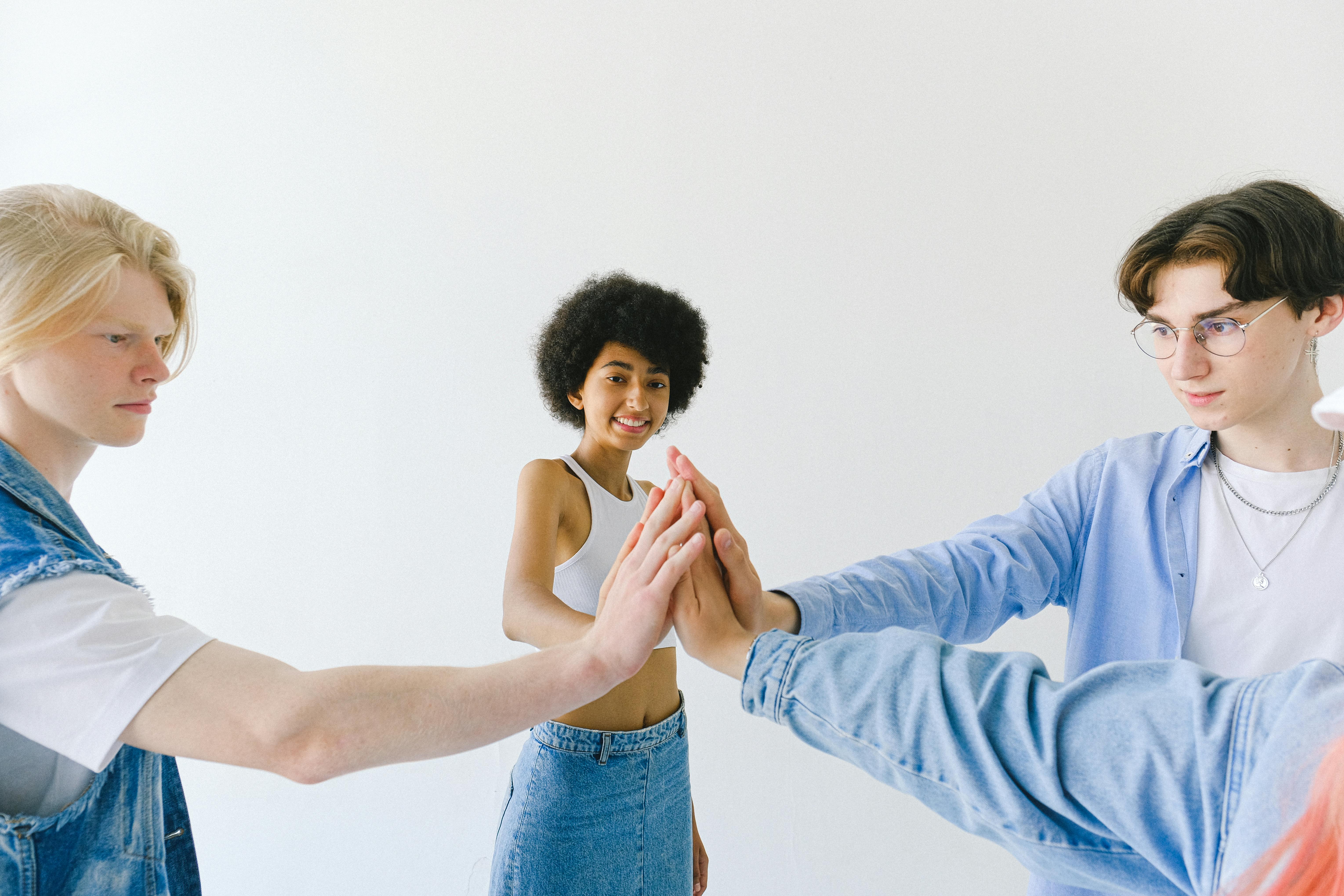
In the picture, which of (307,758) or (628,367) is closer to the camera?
(307,758)

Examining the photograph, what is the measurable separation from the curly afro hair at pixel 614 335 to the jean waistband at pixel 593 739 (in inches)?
33.0

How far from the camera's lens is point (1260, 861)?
65 cm

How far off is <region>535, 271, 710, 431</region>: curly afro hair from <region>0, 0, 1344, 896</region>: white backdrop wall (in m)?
0.45

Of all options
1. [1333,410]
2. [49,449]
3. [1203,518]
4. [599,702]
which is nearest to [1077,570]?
[1203,518]

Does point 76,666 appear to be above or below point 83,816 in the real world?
above

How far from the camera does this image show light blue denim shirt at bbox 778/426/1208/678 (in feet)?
4.55

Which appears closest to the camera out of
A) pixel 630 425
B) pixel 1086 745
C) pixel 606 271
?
pixel 1086 745

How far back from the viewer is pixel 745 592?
4.31ft

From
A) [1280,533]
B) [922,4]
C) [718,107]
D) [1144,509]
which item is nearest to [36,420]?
[1144,509]

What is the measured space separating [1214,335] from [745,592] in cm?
84

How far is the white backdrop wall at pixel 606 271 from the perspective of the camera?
2.65 meters

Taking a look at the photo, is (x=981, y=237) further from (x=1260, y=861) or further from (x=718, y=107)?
(x=1260, y=861)

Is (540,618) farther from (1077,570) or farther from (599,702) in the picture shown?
(1077,570)

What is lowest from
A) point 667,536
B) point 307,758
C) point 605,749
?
point 605,749
